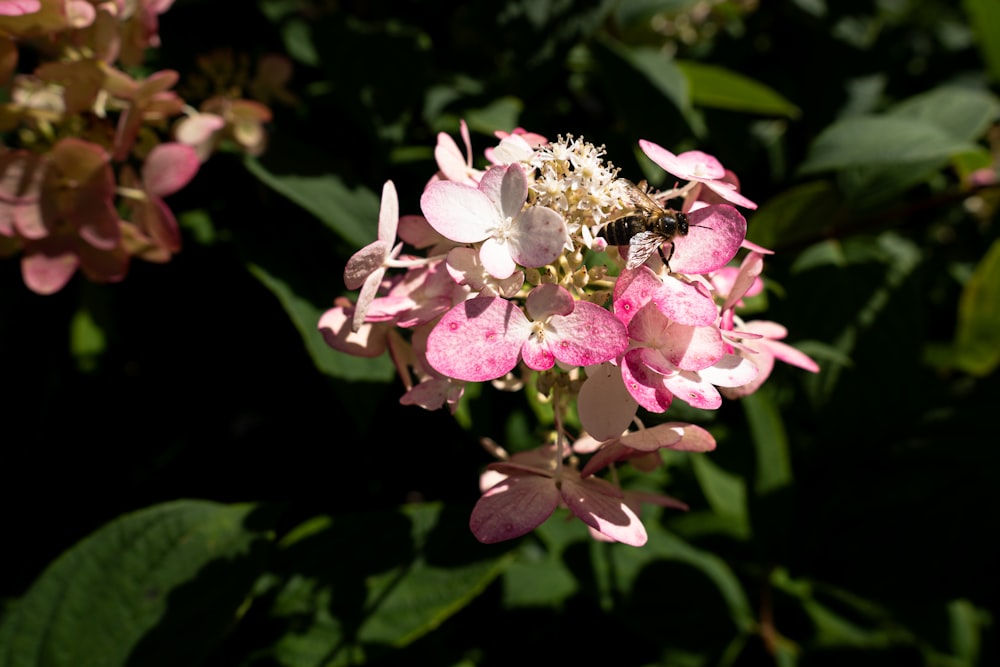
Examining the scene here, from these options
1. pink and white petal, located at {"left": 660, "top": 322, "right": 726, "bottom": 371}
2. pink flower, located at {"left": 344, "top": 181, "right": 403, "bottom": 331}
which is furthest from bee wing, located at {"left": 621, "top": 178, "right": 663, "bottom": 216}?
pink flower, located at {"left": 344, "top": 181, "right": 403, "bottom": 331}

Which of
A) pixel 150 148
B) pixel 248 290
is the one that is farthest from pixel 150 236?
pixel 248 290

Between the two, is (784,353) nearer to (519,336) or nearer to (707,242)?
(707,242)

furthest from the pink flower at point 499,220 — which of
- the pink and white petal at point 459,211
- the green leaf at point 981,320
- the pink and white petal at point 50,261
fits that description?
the green leaf at point 981,320

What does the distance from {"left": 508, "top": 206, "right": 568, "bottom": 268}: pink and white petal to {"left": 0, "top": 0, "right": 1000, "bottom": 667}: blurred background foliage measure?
0.33 m

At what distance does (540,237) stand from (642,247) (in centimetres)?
9

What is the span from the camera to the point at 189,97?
1034mm

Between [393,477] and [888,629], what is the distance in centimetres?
114

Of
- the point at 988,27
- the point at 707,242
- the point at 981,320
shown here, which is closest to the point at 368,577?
the point at 707,242

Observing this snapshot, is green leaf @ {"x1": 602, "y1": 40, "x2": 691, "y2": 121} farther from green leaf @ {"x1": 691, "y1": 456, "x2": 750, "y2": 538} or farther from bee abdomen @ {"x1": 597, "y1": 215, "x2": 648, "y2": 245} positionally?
green leaf @ {"x1": 691, "y1": 456, "x2": 750, "y2": 538}

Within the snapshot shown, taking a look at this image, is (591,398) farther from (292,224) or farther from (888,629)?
(888,629)

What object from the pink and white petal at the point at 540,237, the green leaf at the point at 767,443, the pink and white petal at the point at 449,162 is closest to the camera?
the pink and white petal at the point at 540,237

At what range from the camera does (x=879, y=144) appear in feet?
3.58

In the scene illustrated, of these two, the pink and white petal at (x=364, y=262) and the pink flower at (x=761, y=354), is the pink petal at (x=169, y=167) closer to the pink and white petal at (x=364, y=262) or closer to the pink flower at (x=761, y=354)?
the pink and white petal at (x=364, y=262)

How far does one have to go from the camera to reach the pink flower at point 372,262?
22.2 inches
